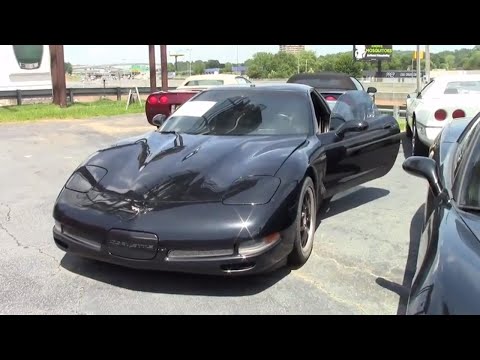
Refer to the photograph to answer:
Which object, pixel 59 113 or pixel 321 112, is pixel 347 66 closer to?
pixel 59 113

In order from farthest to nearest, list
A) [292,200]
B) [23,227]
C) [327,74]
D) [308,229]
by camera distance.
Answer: [327,74] → [23,227] → [308,229] → [292,200]

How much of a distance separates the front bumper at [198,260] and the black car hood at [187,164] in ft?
1.26

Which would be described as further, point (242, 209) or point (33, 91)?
point (33, 91)

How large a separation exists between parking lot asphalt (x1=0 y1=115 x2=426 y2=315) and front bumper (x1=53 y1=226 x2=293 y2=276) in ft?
0.70

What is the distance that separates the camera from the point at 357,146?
202 inches

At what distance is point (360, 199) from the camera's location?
5.90 m

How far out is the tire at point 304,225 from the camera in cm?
370

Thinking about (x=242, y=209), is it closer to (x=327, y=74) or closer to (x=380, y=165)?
(x=380, y=165)

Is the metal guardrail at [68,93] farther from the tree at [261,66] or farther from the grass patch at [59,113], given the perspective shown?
the tree at [261,66]

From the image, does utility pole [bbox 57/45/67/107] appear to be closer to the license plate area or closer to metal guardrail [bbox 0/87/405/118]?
Result: metal guardrail [bbox 0/87/405/118]

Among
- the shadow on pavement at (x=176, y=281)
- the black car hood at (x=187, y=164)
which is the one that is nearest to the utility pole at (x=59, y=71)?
the black car hood at (x=187, y=164)
